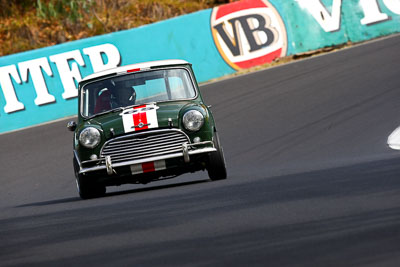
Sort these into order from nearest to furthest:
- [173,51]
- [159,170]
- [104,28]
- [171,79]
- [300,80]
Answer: [159,170], [171,79], [300,80], [173,51], [104,28]

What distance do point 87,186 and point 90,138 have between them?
0.64 meters

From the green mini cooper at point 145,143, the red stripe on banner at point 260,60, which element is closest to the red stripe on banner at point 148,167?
the green mini cooper at point 145,143

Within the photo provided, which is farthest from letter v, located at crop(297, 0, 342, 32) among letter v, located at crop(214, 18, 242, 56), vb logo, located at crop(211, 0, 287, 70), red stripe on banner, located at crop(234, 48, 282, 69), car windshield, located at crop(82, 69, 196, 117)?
car windshield, located at crop(82, 69, 196, 117)

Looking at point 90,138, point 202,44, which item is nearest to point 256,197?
point 90,138

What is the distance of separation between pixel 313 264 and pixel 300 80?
14.5 m

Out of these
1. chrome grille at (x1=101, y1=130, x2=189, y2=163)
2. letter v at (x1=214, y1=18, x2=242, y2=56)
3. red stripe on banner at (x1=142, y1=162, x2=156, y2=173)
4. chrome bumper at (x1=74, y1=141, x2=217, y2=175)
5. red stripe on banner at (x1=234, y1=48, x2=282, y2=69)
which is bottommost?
red stripe on banner at (x1=234, y1=48, x2=282, y2=69)

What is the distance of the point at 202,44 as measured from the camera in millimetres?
21703

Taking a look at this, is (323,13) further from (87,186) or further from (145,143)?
(145,143)

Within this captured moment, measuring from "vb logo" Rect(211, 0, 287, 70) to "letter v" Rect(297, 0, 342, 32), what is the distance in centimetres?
80

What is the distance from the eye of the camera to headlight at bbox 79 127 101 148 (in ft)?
32.0

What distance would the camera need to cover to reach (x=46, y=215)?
348 inches

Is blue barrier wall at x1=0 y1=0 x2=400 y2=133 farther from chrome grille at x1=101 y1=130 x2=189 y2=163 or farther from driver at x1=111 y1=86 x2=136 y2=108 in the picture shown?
chrome grille at x1=101 y1=130 x2=189 y2=163

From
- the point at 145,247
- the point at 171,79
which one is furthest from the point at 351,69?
the point at 145,247

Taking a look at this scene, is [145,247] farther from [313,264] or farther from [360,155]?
[360,155]
